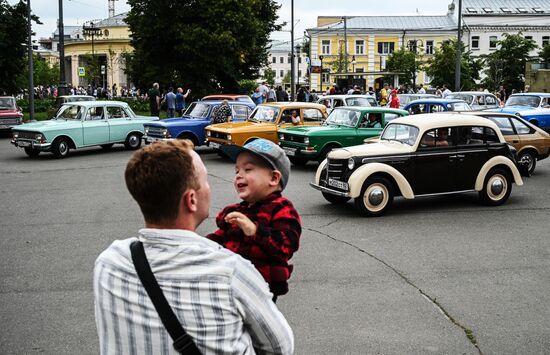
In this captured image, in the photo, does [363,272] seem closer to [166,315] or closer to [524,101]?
[166,315]

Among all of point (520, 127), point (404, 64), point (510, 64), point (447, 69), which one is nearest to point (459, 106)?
point (520, 127)

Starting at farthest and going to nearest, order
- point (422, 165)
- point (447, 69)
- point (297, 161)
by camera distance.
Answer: point (447, 69) → point (297, 161) → point (422, 165)

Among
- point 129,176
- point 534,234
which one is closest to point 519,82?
point 534,234

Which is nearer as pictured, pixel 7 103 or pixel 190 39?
pixel 7 103

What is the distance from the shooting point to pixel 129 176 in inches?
81.6

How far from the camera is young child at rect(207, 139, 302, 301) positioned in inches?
124

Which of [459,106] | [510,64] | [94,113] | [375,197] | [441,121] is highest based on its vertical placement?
[510,64]

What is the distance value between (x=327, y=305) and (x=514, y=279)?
2.39 m

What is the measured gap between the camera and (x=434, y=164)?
11.3m

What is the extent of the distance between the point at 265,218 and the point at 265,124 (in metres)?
14.9

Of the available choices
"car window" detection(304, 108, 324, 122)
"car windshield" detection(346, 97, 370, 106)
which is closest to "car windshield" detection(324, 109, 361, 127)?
"car window" detection(304, 108, 324, 122)

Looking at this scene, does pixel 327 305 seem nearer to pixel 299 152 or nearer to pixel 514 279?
pixel 514 279

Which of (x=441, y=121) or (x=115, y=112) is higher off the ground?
(x=115, y=112)

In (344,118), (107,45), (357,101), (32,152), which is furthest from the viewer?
(107,45)
